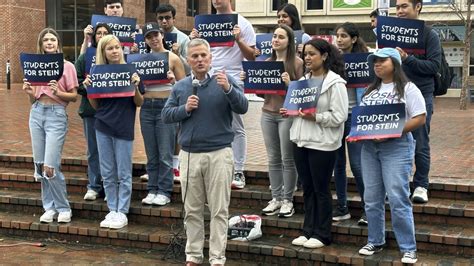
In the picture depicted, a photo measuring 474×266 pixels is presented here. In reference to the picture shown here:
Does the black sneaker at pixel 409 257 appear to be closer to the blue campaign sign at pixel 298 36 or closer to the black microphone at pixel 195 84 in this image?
the black microphone at pixel 195 84

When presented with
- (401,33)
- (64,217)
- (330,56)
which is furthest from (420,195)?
(64,217)

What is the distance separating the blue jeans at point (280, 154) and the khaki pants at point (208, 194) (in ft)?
2.94

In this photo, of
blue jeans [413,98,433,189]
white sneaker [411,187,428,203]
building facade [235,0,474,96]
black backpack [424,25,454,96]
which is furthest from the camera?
building facade [235,0,474,96]

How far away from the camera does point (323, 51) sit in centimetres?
520

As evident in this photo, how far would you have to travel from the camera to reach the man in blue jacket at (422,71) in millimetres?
5520

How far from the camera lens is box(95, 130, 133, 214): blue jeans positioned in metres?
6.11

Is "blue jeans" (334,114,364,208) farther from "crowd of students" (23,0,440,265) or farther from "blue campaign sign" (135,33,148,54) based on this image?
"blue campaign sign" (135,33,148,54)

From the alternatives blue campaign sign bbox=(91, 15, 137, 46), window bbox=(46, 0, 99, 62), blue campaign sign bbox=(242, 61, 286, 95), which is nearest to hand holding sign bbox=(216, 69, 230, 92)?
blue campaign sign bbox=(242, 61, 286, 95)

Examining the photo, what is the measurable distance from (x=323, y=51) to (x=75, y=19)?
32.6 m

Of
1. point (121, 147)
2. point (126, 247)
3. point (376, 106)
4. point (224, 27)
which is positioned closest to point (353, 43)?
point (376, 106)

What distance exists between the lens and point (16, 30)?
32.5 metres

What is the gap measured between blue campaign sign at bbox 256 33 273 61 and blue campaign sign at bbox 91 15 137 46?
6.05 feet

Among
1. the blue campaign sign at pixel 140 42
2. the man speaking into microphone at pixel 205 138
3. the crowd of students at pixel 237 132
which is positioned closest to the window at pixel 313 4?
the crowd of students at pixel 237 132

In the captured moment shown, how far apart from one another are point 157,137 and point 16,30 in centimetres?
2941
